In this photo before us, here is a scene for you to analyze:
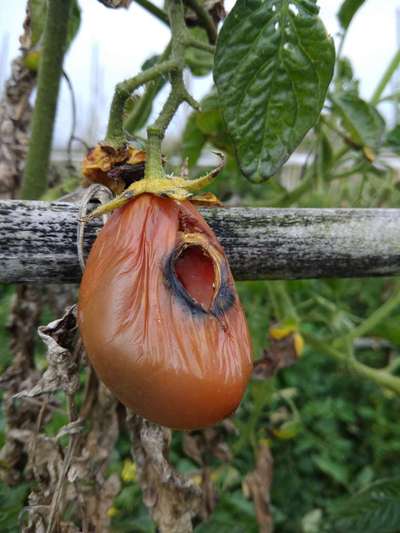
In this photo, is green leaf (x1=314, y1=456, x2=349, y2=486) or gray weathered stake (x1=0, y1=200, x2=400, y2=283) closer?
gray weathered stake (x1=0, y1=200, x2=400, y2=283)

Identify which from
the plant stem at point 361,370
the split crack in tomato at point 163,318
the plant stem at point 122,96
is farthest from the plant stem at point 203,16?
the plant stem at point 361,370

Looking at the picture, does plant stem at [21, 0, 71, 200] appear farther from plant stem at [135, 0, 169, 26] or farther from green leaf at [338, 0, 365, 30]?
green leaf at [338, 0, 365, 30]

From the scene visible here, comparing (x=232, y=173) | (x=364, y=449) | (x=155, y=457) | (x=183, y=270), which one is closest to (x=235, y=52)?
(x=183, y=270)

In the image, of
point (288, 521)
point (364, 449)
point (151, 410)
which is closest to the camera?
point (151, 410)

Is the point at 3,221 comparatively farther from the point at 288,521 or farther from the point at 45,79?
the point at 288,521

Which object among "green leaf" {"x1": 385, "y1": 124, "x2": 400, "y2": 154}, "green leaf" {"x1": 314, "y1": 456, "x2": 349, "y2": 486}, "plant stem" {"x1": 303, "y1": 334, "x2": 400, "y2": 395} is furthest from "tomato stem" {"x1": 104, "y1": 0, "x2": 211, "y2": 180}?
"green leaf" {"x1": 314, "y1": 456, "x2": 349, "y2": 486}

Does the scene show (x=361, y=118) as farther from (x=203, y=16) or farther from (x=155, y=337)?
(x=155, y=337)
